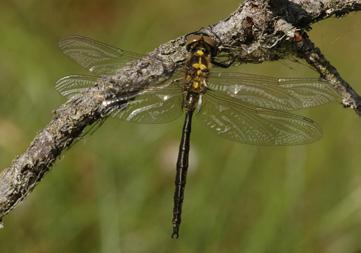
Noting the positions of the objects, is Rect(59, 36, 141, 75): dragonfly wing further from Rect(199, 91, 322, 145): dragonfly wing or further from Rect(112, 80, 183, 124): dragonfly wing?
Rect(199, 91, 322, 145): dragonfly wing

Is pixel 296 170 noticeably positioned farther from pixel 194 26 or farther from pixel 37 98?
pixel 194 26

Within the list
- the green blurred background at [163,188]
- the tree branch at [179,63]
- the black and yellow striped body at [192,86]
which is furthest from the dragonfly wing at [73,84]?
the green blurred background at [163,188]

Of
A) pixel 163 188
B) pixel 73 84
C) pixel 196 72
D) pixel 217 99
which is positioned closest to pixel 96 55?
pixel 73 84

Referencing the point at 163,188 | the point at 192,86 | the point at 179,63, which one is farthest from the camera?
the point at 163,188

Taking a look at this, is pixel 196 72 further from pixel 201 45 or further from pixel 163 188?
pixel 163 188

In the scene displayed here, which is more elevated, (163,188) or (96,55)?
(163,188)

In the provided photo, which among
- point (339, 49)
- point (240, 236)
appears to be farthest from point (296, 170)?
point (339, 49)

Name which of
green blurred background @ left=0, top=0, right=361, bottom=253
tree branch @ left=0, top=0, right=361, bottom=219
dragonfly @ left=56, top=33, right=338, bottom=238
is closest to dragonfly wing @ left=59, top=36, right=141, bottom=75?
dragonfly @ left=56, top=33, right=338, bottom=238
